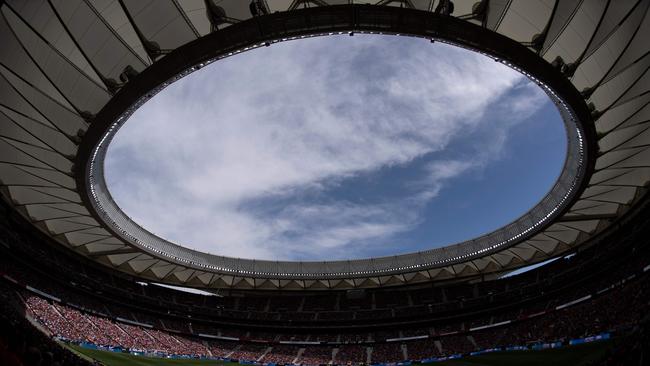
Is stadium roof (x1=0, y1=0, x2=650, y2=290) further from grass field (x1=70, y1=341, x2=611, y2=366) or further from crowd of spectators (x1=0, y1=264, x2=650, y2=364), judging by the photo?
grass field (x1=70, y1=341, x2=611, y2=366)

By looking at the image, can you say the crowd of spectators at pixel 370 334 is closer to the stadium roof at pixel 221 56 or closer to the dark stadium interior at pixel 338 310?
the dark stadium interior at pixel 338 310

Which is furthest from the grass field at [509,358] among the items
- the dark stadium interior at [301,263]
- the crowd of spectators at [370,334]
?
the crowd of spectators at [370,334]

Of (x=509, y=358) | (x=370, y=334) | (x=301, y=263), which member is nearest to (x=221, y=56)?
(x=509, y=358)

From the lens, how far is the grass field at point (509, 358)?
124 ft

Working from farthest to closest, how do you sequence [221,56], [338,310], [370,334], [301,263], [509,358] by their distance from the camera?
1. [338,310]
2. [370,334]
3. [301,263]
4. [509,358]
5. [221,56]

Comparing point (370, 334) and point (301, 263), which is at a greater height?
point (301, 263)

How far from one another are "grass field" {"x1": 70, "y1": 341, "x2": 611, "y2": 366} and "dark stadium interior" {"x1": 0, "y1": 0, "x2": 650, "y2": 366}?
112 centimetres

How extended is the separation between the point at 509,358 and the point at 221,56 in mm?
38994

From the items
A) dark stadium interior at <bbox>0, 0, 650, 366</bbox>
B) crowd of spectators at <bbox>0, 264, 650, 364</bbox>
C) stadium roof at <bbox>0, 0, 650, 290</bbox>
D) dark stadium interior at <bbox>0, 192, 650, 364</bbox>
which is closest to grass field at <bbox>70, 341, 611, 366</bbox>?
dark stadium interior at <bbox>0, 0, 650, 366</bbox>

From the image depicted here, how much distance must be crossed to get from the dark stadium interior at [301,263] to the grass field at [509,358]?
1.12 m

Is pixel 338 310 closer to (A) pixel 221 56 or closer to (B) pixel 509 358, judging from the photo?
(B) pixel 509 358

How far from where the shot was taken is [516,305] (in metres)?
57.7

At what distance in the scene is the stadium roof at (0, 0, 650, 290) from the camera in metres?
24.7

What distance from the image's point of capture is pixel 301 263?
61.8 meters
